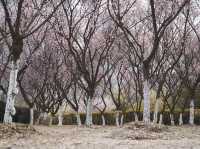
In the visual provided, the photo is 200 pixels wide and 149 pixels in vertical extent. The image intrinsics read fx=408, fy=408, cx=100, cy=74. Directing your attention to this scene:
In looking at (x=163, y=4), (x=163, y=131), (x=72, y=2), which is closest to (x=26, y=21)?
(x=72, y=2)

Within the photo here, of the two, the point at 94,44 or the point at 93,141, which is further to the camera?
the point at 94,44

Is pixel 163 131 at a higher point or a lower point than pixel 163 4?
lower

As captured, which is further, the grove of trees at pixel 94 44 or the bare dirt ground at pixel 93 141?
the grove of trees at pixel 94 44

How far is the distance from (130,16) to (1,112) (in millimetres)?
17430

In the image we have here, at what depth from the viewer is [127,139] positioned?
1623cm

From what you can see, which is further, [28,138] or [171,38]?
[171,38]

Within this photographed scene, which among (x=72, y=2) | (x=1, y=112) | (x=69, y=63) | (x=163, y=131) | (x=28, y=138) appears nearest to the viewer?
(x=28, y=138)

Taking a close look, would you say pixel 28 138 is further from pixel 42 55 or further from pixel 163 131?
pixel 42 55

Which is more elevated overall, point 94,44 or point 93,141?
point 94,44

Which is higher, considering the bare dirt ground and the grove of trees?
the grove of trees

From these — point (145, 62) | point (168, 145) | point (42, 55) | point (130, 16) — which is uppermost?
point (130, 16)

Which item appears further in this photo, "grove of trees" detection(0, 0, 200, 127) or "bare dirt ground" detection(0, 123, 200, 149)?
"grove of trees" detection(0, 0, 200, 127)

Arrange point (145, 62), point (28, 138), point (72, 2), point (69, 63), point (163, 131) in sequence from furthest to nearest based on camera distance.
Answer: point (69, 63) < point (72, 2) < point (145, 62) < point (163, 131) < point (28, 138)

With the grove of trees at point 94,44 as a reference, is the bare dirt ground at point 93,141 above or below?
below
